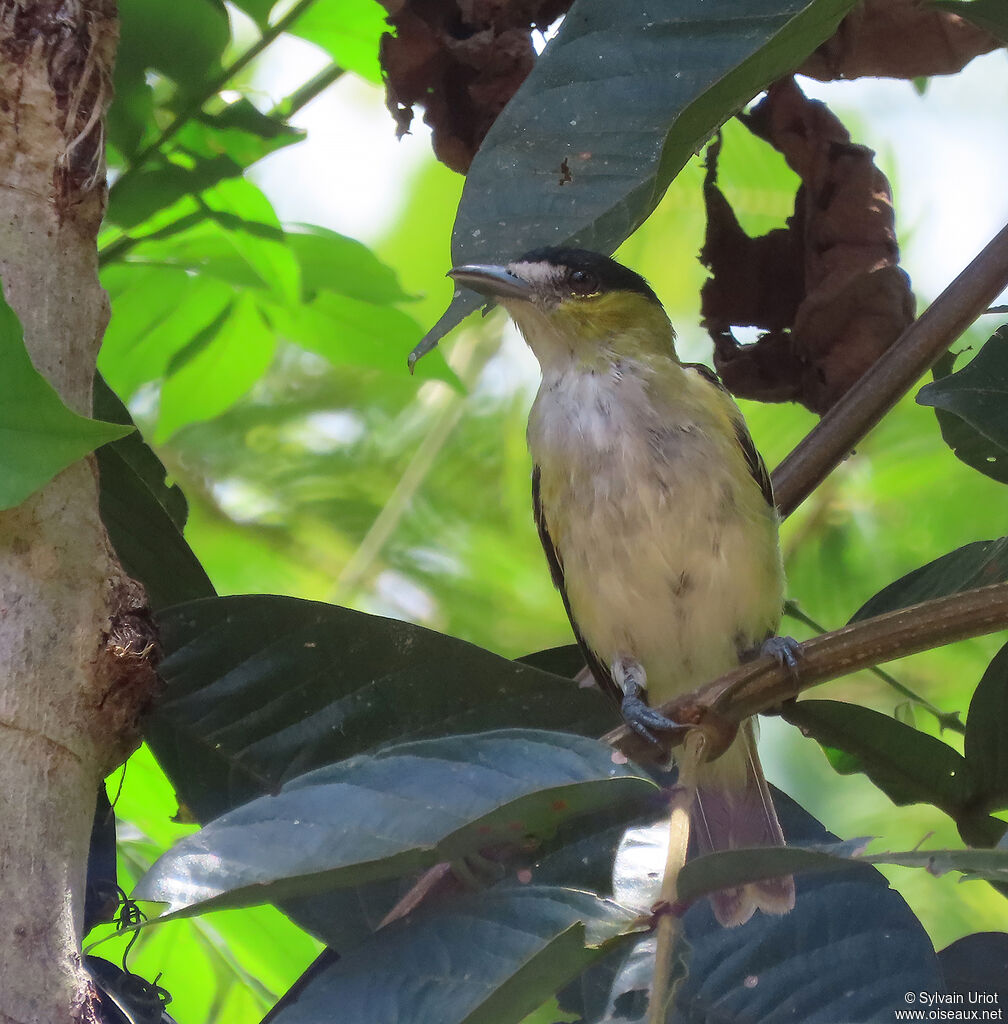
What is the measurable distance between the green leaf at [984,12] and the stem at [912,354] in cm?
28

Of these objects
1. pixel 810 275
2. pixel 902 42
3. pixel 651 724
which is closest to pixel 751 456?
pixel 810 275

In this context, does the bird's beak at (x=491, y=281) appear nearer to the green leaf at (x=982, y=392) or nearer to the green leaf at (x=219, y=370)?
the green leaf at (x=219, y=370)

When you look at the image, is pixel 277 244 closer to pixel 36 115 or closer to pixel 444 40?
pixel 444 40

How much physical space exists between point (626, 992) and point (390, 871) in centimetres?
20

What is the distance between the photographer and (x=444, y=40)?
69.7 inches

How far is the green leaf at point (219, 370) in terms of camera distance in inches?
79.0

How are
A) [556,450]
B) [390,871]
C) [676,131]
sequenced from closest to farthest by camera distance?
[390,871]
[676,131]
[556,450]

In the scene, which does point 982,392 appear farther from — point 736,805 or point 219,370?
point 219,370

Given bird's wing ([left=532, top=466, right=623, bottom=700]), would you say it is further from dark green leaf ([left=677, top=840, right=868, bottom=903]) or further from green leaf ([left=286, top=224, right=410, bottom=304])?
dark green leaf ([left=677, top=840, right=868, bottom=903])

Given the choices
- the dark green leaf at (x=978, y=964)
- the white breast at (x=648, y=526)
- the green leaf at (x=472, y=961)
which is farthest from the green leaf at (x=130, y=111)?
the dark green leaf at (x=978, y=964)

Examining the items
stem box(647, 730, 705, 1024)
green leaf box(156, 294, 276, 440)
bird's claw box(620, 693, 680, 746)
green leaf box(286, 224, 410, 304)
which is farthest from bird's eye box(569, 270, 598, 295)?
stem box(647, 730, 705, 1024)

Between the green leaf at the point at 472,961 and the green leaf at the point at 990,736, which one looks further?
the green leaf at the point at 990,736

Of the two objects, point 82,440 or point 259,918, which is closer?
point 82,440

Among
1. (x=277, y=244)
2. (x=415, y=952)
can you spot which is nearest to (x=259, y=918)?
(x=415, y=952)
